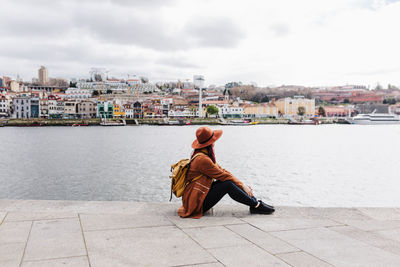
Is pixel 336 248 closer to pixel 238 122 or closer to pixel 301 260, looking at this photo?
pixel 301 260

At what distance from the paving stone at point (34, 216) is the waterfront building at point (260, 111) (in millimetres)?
127731

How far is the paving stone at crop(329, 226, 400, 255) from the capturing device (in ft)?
Answer: 10.3

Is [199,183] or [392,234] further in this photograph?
[199,183]

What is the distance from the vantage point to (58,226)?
3.62m

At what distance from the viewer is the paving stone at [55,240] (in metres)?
2.86

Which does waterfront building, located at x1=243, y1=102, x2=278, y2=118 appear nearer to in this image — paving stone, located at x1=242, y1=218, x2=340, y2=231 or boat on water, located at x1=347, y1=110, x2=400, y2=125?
boat on water, located at x1=347, y1=110, x2=400, y2=125

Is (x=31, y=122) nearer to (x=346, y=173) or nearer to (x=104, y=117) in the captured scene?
(x=104, y=117)

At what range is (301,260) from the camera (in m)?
2.79

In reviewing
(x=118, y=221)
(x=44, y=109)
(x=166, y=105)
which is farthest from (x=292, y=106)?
(x=118, y=221)

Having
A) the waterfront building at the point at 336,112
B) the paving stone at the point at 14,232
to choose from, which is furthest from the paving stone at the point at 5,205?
the waterfront building at the point at 336,112

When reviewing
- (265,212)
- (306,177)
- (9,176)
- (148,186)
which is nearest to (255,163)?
(306,177)

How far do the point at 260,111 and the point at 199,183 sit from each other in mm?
129026

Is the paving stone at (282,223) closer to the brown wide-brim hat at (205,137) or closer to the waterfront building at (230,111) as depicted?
the brown wide-brim hat at (205,137)

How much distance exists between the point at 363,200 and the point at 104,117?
10203 cm
